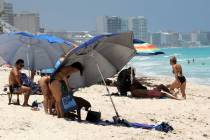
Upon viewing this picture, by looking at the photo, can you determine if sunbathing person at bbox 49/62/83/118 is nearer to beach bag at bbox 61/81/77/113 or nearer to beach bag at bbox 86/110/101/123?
beach bag at bbox 61/81/77/113

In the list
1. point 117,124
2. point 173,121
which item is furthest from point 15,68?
point 173,121

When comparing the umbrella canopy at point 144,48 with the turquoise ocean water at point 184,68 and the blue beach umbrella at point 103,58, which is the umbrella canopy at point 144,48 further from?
the blue beach umbrella at point 103,58

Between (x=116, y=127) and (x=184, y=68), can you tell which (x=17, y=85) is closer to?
(x=116, y=127)

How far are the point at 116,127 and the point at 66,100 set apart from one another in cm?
112

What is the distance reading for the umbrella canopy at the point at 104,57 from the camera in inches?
375

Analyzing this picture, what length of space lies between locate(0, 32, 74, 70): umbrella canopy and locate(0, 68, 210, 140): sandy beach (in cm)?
108

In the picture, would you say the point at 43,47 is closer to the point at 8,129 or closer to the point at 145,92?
the point at 145,92

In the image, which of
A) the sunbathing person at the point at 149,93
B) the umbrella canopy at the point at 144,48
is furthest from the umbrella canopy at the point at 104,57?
the umbrella canopy at the point at 144,48

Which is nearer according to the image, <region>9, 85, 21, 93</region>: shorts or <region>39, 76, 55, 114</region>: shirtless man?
<region>39, 76, 55, 114</region>: shirtless man

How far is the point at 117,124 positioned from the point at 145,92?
454 centimetres

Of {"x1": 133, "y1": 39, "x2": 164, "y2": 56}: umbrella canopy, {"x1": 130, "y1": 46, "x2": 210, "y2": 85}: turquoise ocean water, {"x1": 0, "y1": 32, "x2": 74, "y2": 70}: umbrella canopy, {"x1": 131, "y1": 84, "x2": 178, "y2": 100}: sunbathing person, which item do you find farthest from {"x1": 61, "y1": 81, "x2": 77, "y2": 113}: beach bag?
{"x1": 130, "y1": 46, "x2": 210, "y2": 85}: turquoise ocean water

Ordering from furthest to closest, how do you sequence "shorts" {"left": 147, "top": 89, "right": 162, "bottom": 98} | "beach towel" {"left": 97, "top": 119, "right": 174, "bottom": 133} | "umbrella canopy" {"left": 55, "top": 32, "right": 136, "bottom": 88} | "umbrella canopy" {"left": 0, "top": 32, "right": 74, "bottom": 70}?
"shorts" {"left": 147, "top": 89, "right": 162, "bottom": 98}, "umbrella canopy" {"left": 0, "top": 32, "right": 74, "bottom": 70}, "umbrella canopy" {"left": 55, "top": 32, "right": 136, "bottom": 88}, "beach towel" {"left": 97, "top": 119, "right": 174, "bottom": 133}

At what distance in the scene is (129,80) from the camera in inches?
535

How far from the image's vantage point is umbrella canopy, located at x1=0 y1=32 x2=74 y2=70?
12.0m
